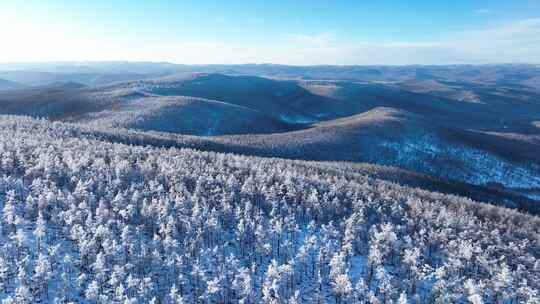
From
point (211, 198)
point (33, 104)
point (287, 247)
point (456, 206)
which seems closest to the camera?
point (287, 247)

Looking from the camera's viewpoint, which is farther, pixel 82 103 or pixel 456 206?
pixel 82 103

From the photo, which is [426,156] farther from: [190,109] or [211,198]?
[211,198]

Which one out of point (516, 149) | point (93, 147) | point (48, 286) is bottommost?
point (516, 149)

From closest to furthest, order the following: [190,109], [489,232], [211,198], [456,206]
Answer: [211,198]
[489,232]
[456,206]
[190,109]

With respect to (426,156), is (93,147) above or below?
above

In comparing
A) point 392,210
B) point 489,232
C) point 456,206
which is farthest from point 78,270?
point 456,206

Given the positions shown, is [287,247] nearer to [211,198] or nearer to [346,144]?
[211,198]

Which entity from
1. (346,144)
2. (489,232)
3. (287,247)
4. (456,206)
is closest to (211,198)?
(287,247)
